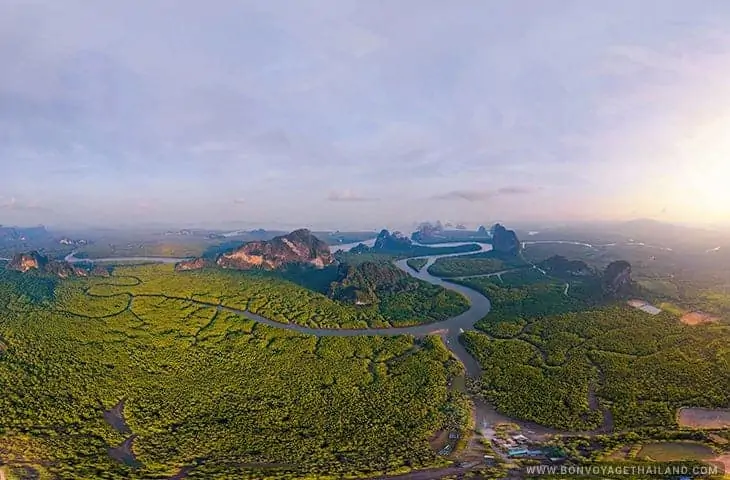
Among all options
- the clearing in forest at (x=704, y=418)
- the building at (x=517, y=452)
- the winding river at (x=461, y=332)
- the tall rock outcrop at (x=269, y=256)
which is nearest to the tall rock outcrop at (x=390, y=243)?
the tall rock outcrop at (x=269, y=256)

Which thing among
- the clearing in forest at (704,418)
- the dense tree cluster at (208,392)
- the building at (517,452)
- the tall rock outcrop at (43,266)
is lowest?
the building at (517,452)

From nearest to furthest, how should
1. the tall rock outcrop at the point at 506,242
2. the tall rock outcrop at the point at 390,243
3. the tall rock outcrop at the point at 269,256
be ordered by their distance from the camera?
the tall rock outcrop at the point at 269,256 → the tall rock outcrop at the point at 506,242 → the tall rock outcrop at the point at 390,243

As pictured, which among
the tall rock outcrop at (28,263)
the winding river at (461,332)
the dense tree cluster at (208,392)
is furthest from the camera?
the tall rock outcrop at (28,263)

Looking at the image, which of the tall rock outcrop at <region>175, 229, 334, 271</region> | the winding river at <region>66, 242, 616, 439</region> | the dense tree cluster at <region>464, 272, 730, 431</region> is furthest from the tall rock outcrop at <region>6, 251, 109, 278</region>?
the dense tree cluster at <region>464, 272, 730, 431</region>

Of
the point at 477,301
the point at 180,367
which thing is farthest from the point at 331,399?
the point at 477,301

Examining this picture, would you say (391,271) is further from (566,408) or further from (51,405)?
(51,405)

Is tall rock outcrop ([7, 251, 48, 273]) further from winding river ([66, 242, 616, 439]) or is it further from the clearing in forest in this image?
the clearing in forest

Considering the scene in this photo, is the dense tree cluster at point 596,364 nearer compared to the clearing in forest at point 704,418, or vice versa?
the clearing in forest at point 704,418

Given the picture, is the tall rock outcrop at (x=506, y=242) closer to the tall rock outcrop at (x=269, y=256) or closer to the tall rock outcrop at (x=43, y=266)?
the tall rock outcrop at (x=269, y=256)

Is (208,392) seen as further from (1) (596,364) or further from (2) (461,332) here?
(1) (596,364)
